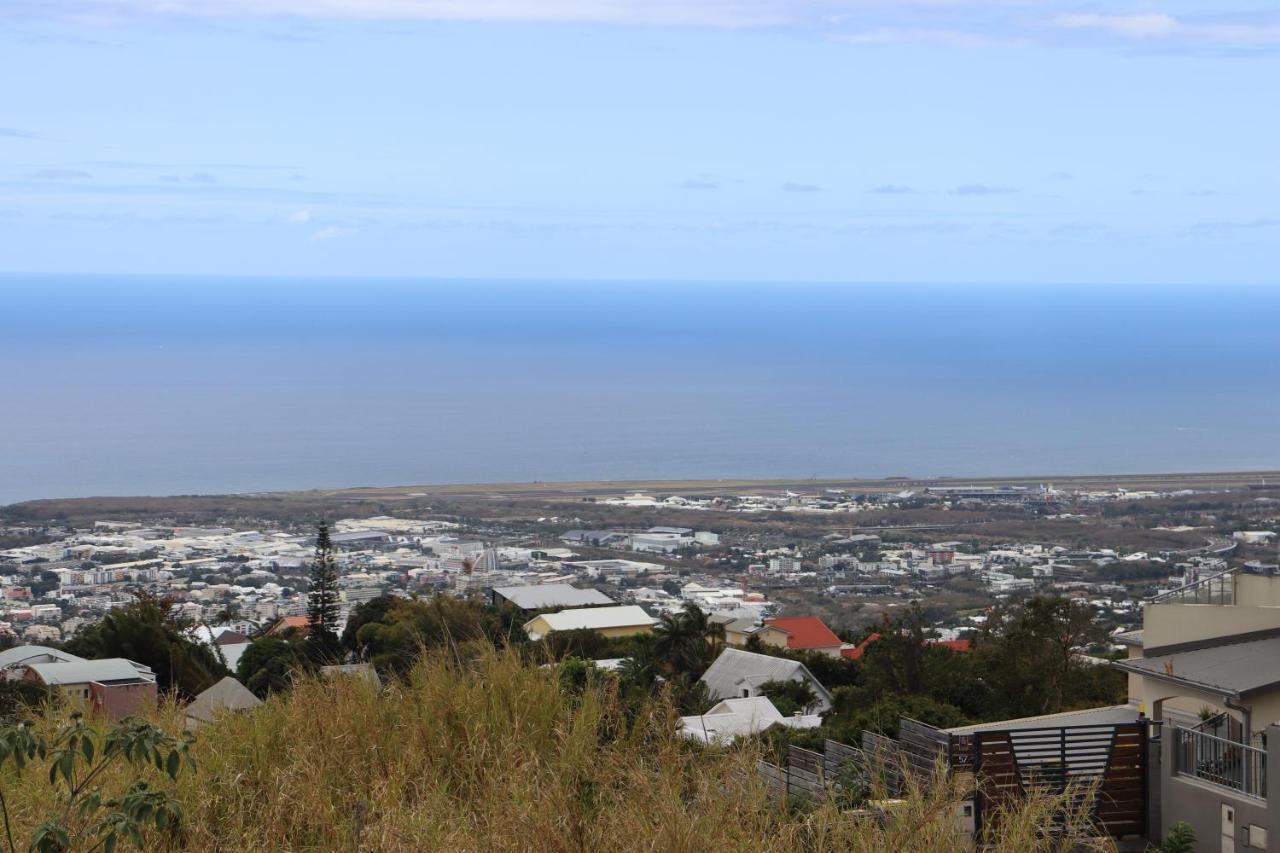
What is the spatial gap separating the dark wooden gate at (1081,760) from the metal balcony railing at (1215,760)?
19cm

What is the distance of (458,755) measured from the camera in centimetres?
507

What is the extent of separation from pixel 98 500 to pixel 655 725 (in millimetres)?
60364

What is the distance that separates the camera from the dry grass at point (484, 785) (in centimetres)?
388

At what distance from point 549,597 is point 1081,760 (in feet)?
94.7

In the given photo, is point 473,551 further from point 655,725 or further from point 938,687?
point 655,725

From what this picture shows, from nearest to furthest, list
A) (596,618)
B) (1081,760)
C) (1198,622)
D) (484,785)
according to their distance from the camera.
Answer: (484,785), (1081,760), (1198,622), (596,618)

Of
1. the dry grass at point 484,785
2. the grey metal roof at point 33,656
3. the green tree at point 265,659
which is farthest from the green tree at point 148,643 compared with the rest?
the dry grass at point 484,785

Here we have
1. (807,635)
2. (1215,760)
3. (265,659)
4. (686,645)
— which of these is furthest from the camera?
(807,635)

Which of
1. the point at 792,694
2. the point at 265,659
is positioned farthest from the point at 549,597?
the point at 792,694

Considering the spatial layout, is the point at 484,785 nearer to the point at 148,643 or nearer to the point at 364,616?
the point at 148,643

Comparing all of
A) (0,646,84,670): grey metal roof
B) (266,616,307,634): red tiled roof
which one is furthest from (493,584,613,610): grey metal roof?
(0,646,84,670): grey metal roof

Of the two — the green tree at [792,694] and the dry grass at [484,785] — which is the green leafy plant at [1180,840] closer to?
the dry grass at [484,785]

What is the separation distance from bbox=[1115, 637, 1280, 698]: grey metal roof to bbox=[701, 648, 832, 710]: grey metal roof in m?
11.7

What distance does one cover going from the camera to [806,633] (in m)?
30.4
